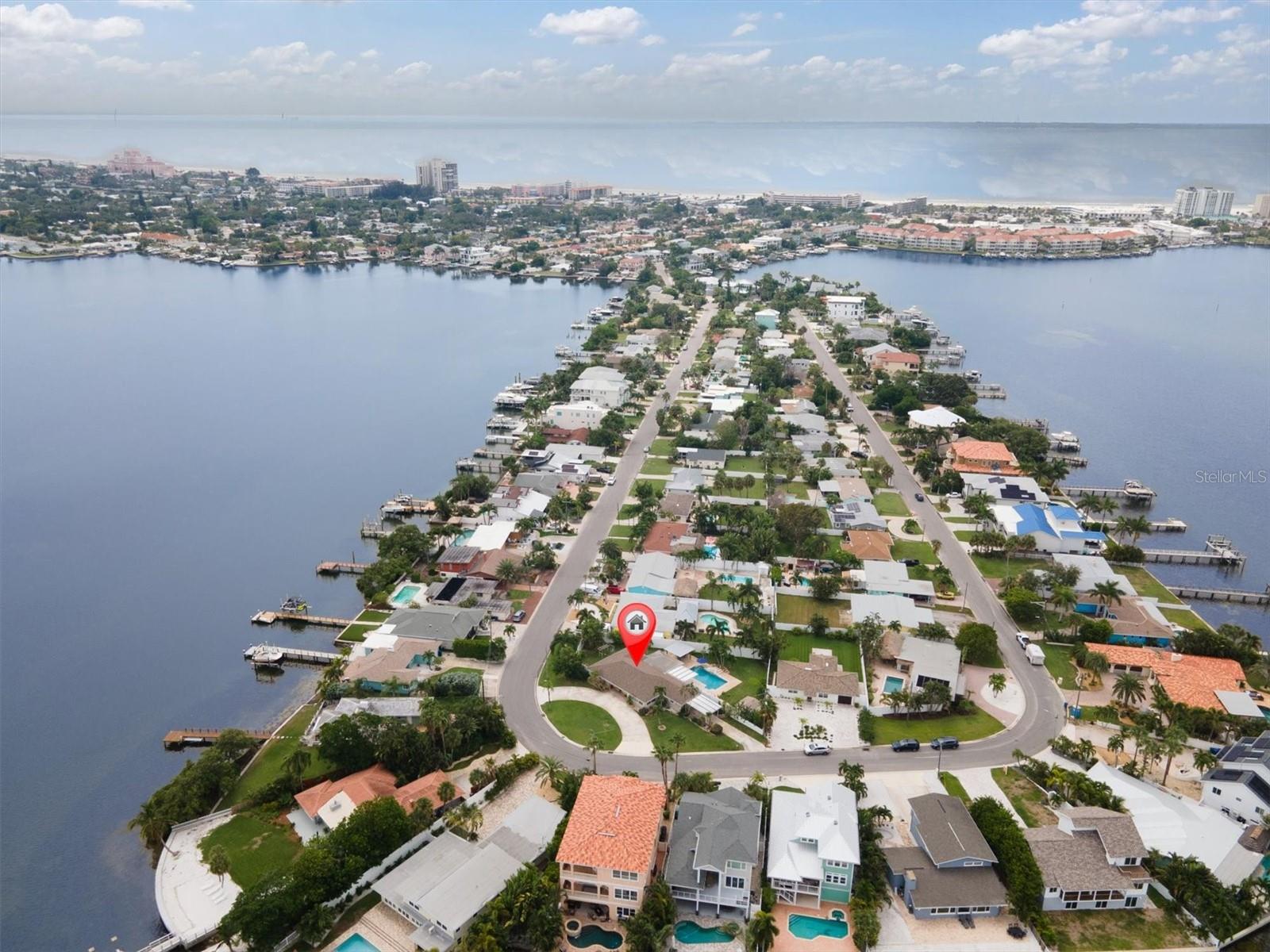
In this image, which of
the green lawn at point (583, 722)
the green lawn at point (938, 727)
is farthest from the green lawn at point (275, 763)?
the green lawn at point (938, 727)

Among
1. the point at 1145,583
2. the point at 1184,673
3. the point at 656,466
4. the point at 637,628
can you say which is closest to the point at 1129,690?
the point at 1184,673

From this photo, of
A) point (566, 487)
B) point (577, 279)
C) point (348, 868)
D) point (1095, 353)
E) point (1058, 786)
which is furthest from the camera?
point (577, 279)

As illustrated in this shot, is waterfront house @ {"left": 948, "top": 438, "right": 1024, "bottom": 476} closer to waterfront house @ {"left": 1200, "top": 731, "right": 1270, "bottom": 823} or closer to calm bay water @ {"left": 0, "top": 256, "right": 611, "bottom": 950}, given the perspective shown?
waterfront house @ {"left": 1200, "top": 731, "right": 1270, "bottom": 823}

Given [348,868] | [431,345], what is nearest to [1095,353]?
[431,345]

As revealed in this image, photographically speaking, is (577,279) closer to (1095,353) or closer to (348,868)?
(1095,353)

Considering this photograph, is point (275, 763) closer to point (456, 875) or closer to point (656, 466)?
point (456, 875)

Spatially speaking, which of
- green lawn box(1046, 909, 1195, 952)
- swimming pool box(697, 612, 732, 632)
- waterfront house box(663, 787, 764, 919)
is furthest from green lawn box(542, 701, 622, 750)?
green lawn box(1046, 909, 1195, 952)
